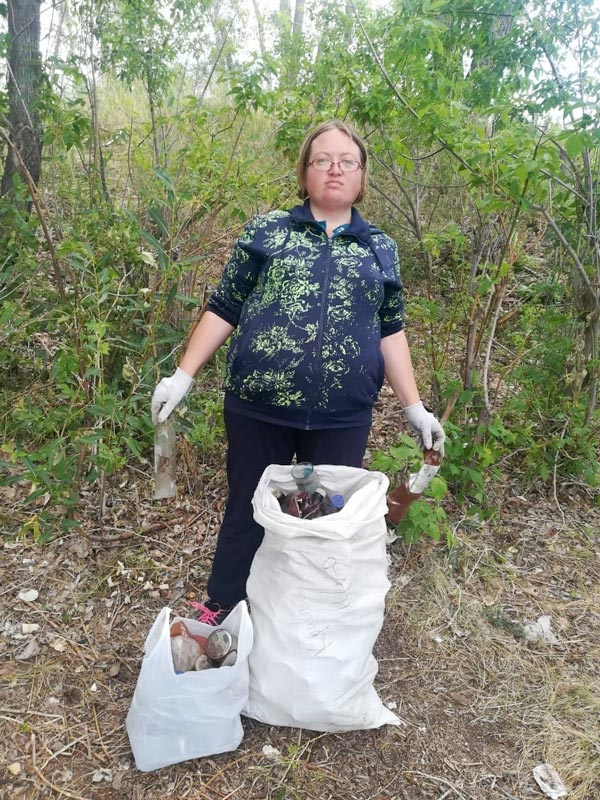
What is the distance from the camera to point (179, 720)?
146cm

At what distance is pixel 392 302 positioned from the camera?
176 centimetres

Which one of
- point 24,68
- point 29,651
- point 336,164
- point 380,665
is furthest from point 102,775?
point 24,68

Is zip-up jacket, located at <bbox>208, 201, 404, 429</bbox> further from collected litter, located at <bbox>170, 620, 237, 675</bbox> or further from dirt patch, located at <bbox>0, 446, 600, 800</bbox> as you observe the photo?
dirt patch, located at <bbox>0, 446, 600, 800</bbox>

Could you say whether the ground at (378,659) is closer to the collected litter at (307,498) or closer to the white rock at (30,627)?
the white rock at (30,627)

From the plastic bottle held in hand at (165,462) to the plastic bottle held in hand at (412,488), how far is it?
917 millimetres

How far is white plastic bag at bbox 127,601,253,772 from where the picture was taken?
141 centimetres

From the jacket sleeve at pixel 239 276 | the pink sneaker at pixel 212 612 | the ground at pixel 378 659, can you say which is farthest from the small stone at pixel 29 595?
the jacket sleeve at pixel 239 276

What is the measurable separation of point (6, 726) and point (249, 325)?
4.44 feet

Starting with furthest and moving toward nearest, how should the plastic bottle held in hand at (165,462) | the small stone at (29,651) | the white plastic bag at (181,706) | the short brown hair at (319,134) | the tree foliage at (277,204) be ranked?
the plastic bottle held in hand at (165,462) → the tree foliage at (277,204) → the small stone at (29,651) → the short brown hair at (319,134) → the white plastic bag at (181,706)

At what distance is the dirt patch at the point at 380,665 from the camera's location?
1.57m

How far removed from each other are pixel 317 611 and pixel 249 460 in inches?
19.6

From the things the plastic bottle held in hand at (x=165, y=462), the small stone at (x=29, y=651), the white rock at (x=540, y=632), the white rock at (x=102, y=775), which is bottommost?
the white rock at (x=102, y=775)

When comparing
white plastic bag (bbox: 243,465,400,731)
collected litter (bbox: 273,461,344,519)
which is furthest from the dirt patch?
collected litter (bbox: 273,461,344,519)

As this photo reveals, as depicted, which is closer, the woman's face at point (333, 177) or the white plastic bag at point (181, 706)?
the white plastic bag at point (181, 706)
